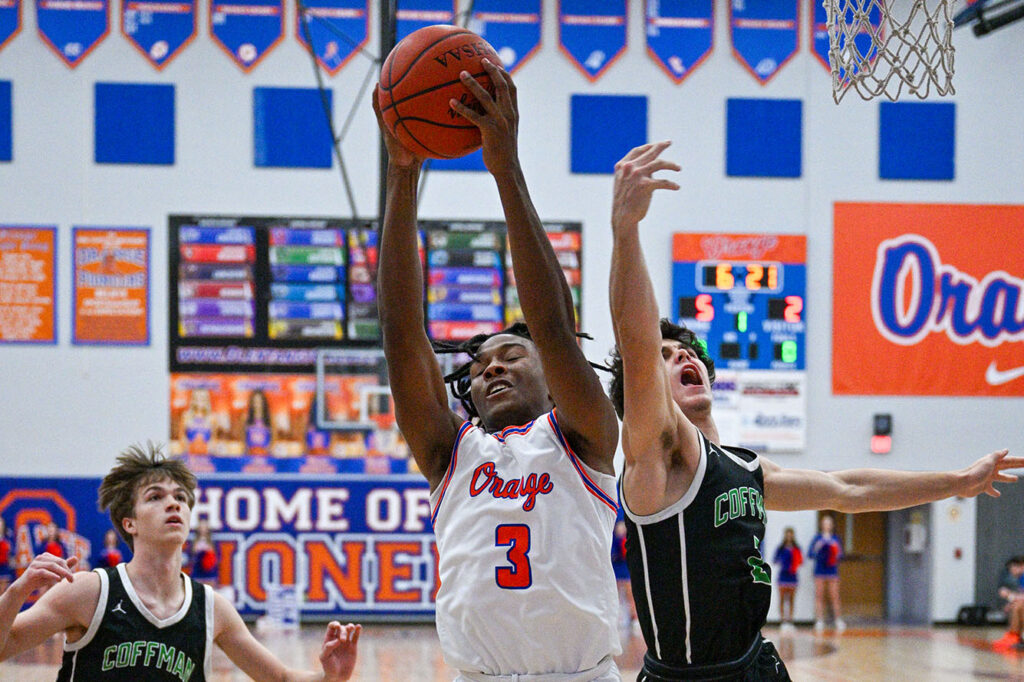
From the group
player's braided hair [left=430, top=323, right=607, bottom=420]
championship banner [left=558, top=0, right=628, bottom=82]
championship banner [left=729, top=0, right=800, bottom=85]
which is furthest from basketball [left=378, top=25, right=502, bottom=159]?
championship banner [left=729, top=0, right=800, bottom=85]

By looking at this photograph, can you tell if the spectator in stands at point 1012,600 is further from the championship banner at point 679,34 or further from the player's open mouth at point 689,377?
the player's open mouth at point 689,377

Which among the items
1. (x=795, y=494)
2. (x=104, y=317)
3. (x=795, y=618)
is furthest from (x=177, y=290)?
(x=795, y=494)

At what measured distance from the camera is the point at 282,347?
1366cm

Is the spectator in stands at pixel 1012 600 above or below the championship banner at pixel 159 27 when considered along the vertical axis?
below

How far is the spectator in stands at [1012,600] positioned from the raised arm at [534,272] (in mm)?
11614

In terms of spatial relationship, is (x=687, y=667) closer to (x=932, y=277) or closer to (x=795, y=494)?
(x=795, y=494)

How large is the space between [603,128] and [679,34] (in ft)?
5.65

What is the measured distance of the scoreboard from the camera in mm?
13875

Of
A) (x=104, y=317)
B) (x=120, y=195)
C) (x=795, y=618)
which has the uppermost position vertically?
(x=120, y=195)

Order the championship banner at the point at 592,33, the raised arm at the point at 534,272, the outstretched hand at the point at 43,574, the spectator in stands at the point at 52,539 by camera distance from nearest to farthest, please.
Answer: the raised arm at the point at 534,272 → the outstretched hand at the point at 43,574 → the spectator in stands at the point at 52,539 → the championship banner at the point at 592,33

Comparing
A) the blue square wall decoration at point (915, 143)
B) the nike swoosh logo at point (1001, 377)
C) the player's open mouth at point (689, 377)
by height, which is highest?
the blue square wall decoration at point (915, 143)

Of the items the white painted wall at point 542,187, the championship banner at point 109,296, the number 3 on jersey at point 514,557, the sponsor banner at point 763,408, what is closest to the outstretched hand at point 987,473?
the number 3 on jersey at point 514,557

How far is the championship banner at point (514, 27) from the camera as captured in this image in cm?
1431

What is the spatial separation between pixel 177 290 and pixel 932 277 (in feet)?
33.0
